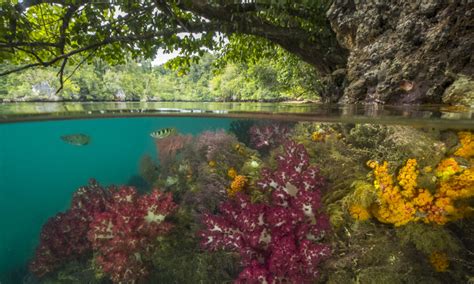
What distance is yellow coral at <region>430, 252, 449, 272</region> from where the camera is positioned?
2.93 metres

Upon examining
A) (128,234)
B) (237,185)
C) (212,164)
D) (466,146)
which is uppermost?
(466,146)

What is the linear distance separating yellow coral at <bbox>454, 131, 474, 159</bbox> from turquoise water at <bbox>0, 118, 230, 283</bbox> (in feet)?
12.7

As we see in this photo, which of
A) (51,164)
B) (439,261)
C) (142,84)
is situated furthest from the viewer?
(142,84)

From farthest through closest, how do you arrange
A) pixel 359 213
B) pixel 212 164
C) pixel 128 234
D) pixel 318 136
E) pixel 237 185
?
pixel 212 164 → pixel 318 136 → pixel 237 185 → pixel 128 234 → pixel 359 213

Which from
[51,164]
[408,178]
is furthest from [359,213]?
[51,164]

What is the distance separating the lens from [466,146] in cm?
332

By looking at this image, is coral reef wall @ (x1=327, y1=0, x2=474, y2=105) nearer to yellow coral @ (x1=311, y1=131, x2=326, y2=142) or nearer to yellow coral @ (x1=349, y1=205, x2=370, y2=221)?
yellow coral @ (x1=311, y1=131, x2=326, y2=142)

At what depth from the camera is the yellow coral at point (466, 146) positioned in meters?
3.22

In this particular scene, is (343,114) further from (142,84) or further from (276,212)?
(142,84)

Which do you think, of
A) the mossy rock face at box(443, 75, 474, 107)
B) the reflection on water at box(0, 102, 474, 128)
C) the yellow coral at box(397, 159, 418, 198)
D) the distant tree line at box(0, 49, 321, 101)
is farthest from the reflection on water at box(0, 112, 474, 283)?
the distant tree line at box(0, 49, 321, 101)

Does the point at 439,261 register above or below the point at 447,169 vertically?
below

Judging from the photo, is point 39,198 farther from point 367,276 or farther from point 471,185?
point 471,185

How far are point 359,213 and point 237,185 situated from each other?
1718mm

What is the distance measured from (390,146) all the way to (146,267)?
12.9 ft
